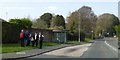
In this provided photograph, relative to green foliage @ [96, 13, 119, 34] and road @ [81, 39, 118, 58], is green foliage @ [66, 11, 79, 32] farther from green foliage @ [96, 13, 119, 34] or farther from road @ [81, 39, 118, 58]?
road @ [81, 39, 118, 58]


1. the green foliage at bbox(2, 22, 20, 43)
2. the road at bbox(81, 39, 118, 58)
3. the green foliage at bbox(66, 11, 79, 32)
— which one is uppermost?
the green foliage at bbox(66, 11, 79, 32)

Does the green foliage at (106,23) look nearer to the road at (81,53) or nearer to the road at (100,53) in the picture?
the road at (100,53)

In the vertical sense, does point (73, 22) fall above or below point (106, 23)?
below

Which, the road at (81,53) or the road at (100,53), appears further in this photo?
the road at (100,53)

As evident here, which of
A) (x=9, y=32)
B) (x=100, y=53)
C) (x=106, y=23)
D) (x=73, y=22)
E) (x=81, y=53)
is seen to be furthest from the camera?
(x=106, y=23)

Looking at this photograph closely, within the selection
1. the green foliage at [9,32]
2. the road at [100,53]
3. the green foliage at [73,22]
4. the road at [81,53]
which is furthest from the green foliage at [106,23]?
the road at [81,53]

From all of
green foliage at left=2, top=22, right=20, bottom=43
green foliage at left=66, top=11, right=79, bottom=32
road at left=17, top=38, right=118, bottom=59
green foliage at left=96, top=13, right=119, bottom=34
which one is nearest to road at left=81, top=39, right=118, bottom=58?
road at left=17, top=38, right=118, bottom=59

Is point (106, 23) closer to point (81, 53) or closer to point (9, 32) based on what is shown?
point (9, 32)

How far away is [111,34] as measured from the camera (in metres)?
193

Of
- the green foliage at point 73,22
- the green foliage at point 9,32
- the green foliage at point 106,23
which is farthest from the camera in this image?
the green foliage at point 106,23

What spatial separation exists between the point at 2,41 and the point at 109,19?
142 meters

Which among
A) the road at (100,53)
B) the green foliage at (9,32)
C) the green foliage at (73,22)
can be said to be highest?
the green foliage at (73,22)

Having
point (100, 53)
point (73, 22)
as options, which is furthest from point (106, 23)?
point (100, 53)

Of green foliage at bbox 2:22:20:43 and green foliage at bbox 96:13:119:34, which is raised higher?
green foliage at bbox 96:13:119:34
